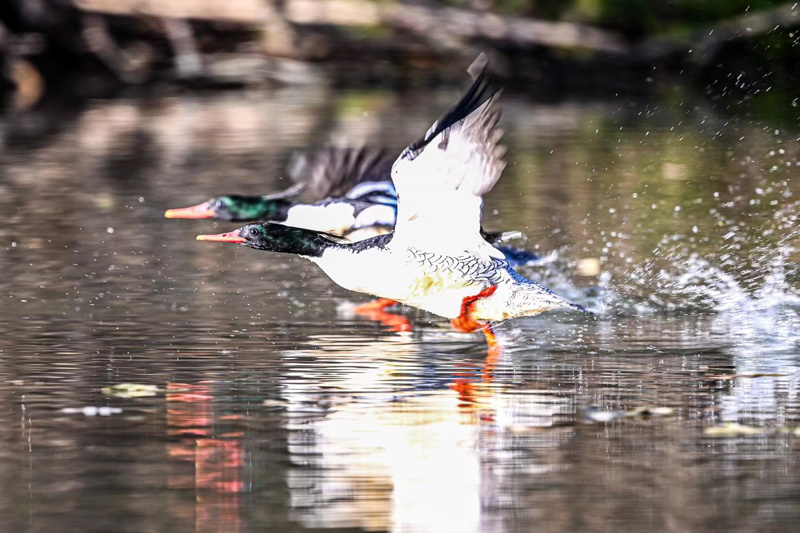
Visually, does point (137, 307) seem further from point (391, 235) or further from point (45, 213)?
point (45, 213)

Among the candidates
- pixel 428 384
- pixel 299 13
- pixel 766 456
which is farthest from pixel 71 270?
pixel 299 13

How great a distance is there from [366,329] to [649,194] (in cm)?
511

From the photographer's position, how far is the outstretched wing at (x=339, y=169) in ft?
35.3

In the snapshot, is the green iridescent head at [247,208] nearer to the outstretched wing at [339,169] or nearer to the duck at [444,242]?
the outstretched wing at [339,169]

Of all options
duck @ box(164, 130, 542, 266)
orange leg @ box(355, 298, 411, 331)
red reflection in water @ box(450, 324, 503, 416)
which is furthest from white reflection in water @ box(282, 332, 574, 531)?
duck @ box(164, 130, 542, 266)

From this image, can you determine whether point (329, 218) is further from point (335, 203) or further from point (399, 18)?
point (399, 18)

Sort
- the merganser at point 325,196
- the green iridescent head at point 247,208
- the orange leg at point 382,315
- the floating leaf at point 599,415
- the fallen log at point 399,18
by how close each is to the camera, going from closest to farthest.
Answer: the floating leaf at point 599,415 < the orange leg at point 382,315 < the merganser at point 325,196 < the green iridescent head at point 247,208 < the fallen log at point 399,18

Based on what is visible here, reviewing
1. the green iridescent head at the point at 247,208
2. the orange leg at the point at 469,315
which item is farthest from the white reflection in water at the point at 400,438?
the green iridescent head at the point at 247,208

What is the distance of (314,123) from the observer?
18.9 metres

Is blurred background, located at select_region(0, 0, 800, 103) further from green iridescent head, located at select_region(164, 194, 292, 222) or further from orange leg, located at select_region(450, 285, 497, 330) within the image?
orange leg, located at select_region(450, 285, 497, 330)

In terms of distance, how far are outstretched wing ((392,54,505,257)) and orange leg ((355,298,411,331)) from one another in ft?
2.47

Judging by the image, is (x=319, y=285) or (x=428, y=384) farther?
(x=319, y=285)

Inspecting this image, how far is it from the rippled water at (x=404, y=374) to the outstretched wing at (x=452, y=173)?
560 millimetres

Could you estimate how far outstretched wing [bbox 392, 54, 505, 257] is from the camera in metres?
7.23
